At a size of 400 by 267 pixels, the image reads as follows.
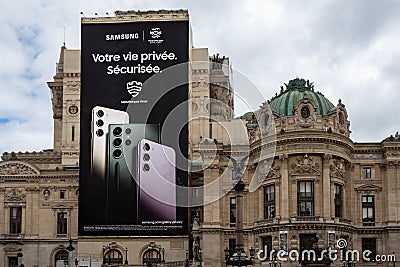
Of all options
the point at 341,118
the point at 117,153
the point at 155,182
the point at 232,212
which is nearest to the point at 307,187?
the point at 341,118

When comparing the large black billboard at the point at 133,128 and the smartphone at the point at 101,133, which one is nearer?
the large black billboard at the point at 133,128

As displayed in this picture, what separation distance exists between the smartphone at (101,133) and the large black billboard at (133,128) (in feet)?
0.38

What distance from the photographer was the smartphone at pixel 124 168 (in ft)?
292

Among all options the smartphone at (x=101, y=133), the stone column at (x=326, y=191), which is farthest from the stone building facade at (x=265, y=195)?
the smartphone at (x=101, y=133)

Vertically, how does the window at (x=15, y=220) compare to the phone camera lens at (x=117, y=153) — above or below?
below

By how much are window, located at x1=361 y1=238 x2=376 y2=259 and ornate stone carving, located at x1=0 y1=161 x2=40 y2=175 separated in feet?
132

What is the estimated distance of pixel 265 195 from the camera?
82750mm

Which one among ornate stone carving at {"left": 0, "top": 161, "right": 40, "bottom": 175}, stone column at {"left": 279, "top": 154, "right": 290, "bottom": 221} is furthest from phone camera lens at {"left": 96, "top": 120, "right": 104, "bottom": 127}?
stone column at {"left": 279, "top": 154, "right": 290, "bottom": 221}

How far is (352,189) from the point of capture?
83688mm

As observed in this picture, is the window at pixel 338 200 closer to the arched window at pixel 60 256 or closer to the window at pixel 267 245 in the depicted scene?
the window at pixel 267 245

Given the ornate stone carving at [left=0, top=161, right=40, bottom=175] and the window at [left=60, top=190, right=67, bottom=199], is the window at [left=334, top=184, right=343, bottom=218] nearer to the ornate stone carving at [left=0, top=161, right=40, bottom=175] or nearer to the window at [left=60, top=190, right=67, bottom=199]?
the window at [left=60, top=190, right=67, bottom=199]

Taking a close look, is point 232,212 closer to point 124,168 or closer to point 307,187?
point 307,187

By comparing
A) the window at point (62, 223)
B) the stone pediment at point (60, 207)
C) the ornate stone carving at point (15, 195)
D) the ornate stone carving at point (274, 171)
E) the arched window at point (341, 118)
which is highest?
the arched window at point (341, 118)

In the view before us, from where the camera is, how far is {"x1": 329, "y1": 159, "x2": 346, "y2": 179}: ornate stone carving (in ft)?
264
